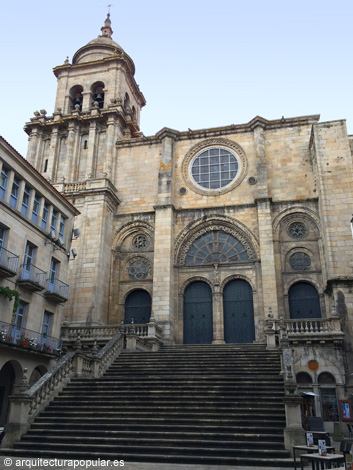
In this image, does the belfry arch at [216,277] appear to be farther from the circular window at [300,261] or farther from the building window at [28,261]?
the building window at [28,261]

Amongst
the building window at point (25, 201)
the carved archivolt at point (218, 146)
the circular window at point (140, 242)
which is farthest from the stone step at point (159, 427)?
the carved archivolt at point (218, 146)

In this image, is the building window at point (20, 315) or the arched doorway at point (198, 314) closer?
the building window at point (20, 315)

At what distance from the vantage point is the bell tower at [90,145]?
2503 centimetres

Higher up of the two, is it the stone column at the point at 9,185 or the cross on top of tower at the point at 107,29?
the cross on top of tower at the point at 107,29

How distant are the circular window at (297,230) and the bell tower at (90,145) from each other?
1109cm

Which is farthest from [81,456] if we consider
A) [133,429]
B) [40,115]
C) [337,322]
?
[40,115]

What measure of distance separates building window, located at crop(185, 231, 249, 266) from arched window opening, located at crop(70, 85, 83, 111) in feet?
48.4

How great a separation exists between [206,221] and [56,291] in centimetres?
997

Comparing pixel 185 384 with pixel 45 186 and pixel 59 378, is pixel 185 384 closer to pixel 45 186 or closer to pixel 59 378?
pixel 59 378

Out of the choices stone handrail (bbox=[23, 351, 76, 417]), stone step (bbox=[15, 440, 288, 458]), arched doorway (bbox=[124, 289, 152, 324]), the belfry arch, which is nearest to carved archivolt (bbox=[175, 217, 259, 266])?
the belfry arch

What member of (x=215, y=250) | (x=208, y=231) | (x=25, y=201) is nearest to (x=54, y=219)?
(x=25, y=201)

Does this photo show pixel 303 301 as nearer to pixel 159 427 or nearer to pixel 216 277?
pixel 216 277

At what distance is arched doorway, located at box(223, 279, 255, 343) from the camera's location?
23.6 metres

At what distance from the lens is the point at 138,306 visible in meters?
25.6
